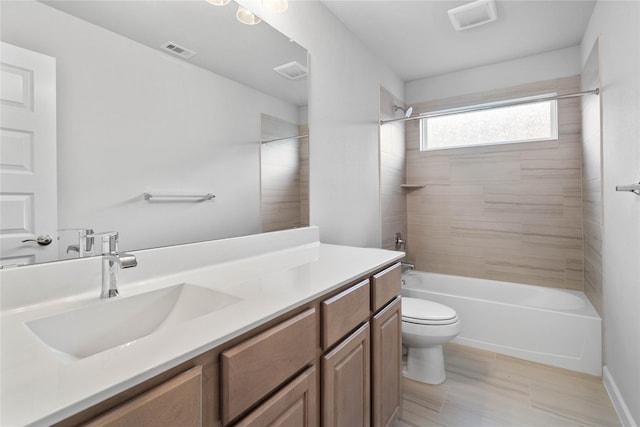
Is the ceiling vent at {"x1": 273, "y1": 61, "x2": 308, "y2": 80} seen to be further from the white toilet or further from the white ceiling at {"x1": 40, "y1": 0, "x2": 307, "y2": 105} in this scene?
the white toilet

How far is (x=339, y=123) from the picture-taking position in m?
2.21

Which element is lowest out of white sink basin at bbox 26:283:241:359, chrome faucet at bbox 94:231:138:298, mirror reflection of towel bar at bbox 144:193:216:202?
white sink basin at bbox 26:283:241:359

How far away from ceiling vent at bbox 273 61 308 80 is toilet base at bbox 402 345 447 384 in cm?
187

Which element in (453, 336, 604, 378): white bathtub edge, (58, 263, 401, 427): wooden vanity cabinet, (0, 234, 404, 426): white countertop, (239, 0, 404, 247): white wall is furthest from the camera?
(453, 336, 604, 378): white bathtub edge

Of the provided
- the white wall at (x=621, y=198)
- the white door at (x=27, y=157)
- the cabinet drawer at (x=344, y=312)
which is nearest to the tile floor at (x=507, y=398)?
the white wall at (x=621, y=198)

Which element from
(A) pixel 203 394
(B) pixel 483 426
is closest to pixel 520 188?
(B) pixel 483 426

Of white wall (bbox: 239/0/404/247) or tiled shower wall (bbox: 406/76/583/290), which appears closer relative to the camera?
white wall (bbox: 239/0/404/247)

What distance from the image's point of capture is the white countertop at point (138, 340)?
1.41 feet

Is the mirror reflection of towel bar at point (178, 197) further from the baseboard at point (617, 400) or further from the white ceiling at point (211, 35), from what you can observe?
the baseboard at point (617, 400)

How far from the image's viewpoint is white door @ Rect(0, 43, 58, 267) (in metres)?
0.79

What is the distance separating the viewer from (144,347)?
574 millimetres

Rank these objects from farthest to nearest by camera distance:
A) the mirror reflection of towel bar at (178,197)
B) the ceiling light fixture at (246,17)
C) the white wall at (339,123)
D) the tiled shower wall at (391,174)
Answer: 1. the tiled shower wall at (391,174)
2. the white wall at (339,123)
3. the ceiling light fixture at (246,17)
4. the mirror reflection of towel bar at (178,197)

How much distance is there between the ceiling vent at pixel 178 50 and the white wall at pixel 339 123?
0.45m

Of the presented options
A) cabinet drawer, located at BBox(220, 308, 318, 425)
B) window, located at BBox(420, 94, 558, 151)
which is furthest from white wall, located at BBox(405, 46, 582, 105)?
cabinet drawer, located at BBox(220, 308, 318, 425)
